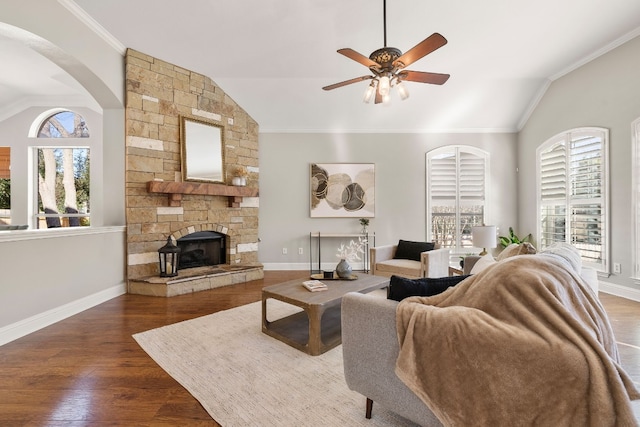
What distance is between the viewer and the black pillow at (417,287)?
1580 millimetres

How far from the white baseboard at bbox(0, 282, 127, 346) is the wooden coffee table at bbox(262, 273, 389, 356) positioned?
7.32 ft

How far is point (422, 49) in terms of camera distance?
7.79 ft

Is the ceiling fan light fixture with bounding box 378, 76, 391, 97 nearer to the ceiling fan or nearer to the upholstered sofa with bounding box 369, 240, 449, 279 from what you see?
the ceiling fan

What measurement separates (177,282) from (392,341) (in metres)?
3.45

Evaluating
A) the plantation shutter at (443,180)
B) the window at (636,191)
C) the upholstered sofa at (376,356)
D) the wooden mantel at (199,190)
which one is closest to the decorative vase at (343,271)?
the upholstered sofa at (376,356)

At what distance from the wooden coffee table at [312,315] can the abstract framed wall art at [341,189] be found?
2669 millimetres

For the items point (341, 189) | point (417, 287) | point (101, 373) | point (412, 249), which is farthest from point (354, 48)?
point (101, 373)

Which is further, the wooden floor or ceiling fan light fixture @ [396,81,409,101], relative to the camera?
ceiling fan light fixture @ [396,81,409,101]

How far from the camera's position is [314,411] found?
1.71 metres

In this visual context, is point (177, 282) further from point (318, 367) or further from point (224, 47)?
point (224, 47)

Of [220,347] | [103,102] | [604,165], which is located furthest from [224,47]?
[604,165]

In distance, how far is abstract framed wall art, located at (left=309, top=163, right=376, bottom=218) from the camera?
5781mm

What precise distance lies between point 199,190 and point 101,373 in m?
2.80

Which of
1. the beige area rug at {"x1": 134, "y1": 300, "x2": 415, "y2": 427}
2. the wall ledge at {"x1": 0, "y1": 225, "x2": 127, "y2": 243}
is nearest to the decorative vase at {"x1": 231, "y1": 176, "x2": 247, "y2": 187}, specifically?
the wall ledge at {"x1": 0, "y1": 225, "x2": 127, "y2": 243}
